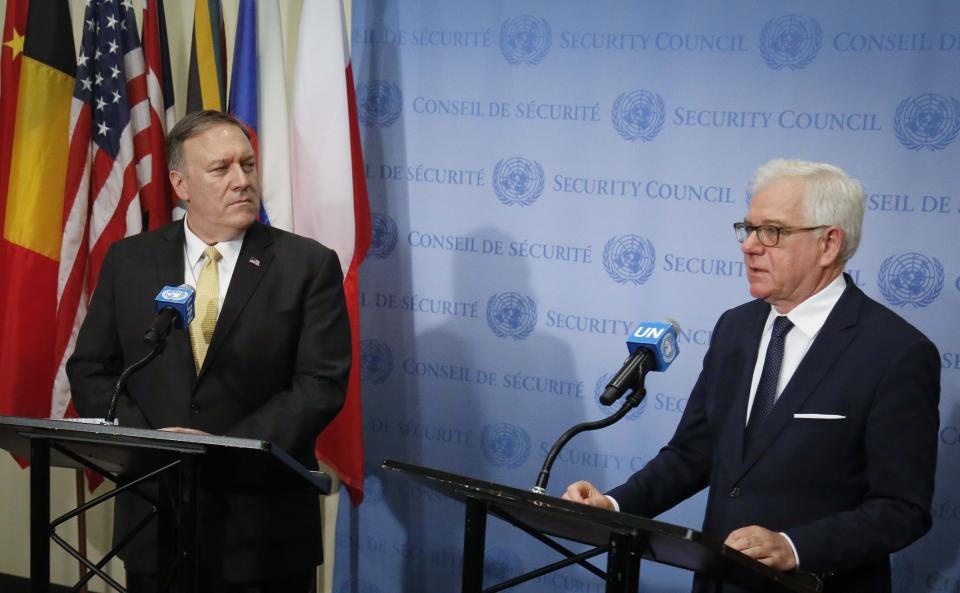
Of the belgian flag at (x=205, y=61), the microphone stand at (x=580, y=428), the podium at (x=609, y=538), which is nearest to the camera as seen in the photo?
the podium at (x=609, y=538)

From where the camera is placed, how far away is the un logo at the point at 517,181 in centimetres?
388

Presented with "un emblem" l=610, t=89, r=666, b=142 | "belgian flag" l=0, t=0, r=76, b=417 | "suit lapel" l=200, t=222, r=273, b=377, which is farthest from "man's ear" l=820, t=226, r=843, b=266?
"belgian flag" l=0, t=0, r=76, b=417

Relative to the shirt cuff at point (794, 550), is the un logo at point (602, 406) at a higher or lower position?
lower

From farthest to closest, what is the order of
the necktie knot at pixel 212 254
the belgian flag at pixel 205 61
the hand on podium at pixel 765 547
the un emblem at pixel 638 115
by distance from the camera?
1. the belgian flag at pixel 205 61
2. the un emblem at pixel 638 115
3. the necktie knot at pixel 212 254
4. the hand on podium at pixel 765 547

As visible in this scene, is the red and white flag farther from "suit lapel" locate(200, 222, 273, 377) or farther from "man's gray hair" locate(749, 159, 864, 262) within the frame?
"man's gray hair" locate(749, 159, 864, 262)

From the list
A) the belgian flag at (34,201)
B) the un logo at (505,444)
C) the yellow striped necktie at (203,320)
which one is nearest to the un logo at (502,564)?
the un logo at (505,444)

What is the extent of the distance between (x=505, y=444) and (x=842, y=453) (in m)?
1.98

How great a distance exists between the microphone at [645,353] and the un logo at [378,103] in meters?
2.25

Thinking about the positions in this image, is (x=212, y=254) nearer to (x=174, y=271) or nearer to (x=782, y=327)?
(x=174, y=271)

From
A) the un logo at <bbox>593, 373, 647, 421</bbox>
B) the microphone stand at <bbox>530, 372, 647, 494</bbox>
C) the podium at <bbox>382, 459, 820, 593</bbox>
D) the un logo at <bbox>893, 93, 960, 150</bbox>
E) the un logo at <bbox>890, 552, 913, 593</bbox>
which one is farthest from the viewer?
the un logo at <bbox>593, 373, 647, 421</bbox>

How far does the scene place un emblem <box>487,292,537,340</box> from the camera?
3941 mm

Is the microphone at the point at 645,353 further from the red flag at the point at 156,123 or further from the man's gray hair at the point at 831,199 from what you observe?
the red flag at the point at 156,123

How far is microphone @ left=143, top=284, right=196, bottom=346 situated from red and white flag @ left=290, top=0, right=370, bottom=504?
57.7 inches

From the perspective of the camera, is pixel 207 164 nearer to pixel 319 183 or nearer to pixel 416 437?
pixel 319 183
